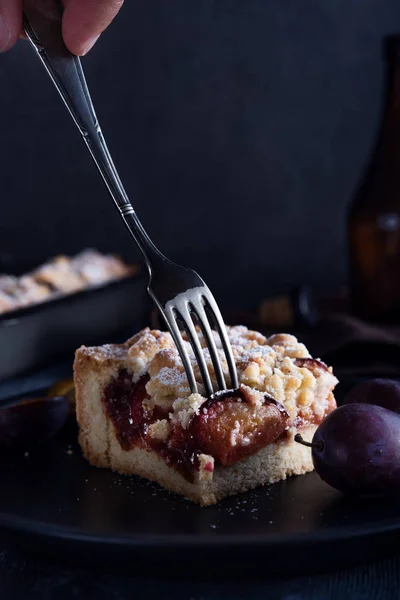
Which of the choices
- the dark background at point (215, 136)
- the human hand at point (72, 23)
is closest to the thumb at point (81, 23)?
the human hand at point (72, 23)

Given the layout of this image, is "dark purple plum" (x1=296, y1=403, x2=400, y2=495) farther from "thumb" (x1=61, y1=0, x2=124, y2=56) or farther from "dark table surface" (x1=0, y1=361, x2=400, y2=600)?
"thumb" (x1=61, y1=0, x2=124, y2=56)

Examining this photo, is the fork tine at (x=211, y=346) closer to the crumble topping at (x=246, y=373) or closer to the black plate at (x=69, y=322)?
the crumble topping at (x=246, y=373)

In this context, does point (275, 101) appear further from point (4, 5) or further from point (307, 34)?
point (4, 5)

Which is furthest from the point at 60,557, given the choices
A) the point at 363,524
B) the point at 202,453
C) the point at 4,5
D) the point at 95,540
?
the point at 4,5

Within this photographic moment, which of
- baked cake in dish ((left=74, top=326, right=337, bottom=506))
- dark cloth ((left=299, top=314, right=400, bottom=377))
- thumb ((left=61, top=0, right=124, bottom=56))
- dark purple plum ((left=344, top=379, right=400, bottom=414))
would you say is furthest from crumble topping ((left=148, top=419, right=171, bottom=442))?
dark cloth ((left=299, top=314, right=400, bottom=377))

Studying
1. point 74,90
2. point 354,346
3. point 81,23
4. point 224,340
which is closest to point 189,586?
point 224,340

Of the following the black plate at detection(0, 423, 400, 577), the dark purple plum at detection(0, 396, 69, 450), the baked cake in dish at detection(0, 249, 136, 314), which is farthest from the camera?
the baked cake in dish at detection(0, 249, 136, 314)
